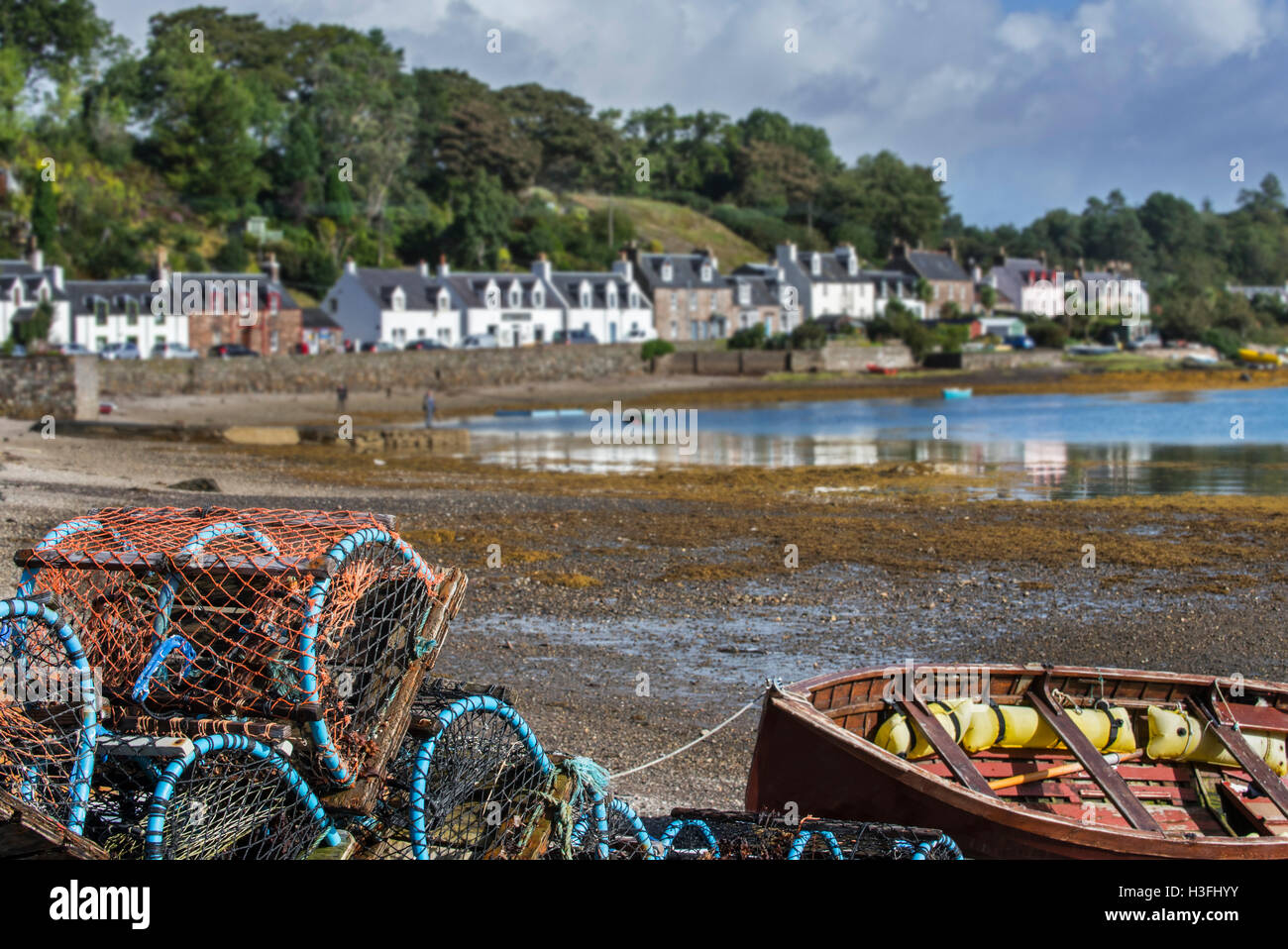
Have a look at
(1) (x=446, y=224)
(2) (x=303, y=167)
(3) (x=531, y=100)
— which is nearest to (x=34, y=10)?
(2) (x=303, y=167)

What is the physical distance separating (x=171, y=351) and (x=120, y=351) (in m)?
2.28

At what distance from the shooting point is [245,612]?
19.6 ft

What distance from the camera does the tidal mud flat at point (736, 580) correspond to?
11469mm

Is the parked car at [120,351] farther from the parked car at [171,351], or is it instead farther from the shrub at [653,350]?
the shrub at [653,350]

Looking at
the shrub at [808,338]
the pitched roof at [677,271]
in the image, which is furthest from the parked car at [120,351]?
the shrub at [808,338]

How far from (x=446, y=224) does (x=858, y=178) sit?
58673 millimetres

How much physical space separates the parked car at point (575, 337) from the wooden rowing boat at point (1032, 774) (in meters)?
65.4

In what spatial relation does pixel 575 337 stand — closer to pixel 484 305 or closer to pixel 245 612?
pixel 484 305

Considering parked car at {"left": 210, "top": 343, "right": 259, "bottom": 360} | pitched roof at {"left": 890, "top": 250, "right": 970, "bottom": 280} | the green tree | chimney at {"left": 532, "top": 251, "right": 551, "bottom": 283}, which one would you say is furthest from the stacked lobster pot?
pitched roof at {"left": 890, "top": 250, "right": 970, "bottom": 280}

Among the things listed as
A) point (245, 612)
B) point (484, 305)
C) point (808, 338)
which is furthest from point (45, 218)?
point (245, 612)

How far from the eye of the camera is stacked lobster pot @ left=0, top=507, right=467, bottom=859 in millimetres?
5508

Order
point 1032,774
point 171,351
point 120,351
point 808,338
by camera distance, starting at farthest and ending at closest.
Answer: point 808,338, point 171,351, point 120,351, point 1032,774

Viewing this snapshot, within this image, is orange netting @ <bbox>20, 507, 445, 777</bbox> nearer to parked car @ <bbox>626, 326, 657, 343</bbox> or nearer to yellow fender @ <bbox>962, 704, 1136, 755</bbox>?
yellow fender @ <bbox>962, 704, 1136, 755</bbox>

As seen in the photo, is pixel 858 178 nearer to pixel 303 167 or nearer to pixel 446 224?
pixel 446 224
